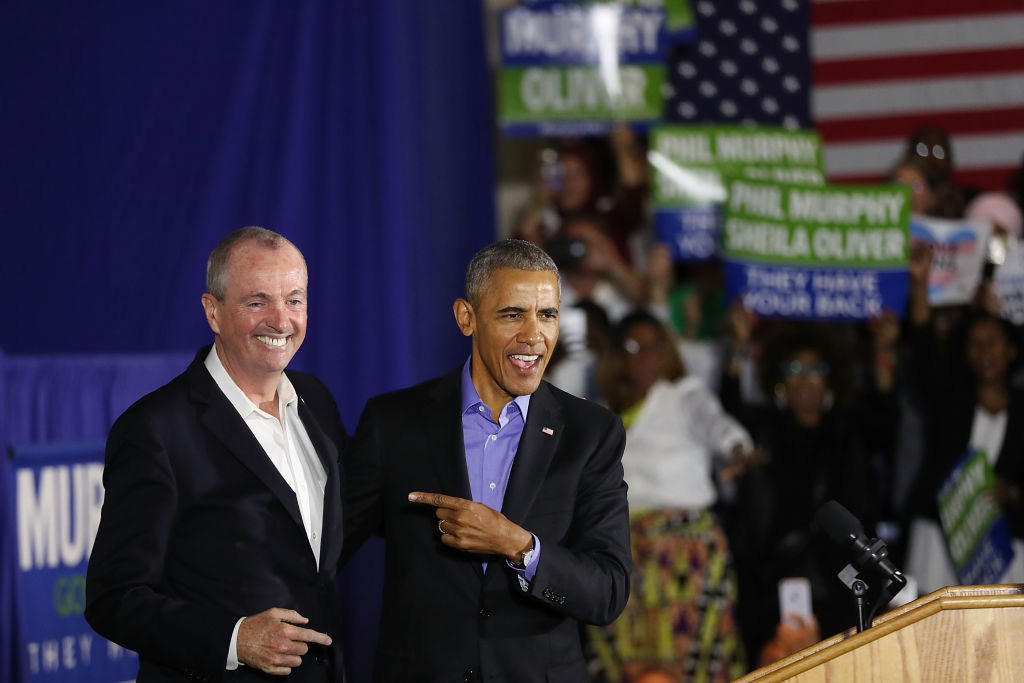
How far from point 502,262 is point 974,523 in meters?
3.31

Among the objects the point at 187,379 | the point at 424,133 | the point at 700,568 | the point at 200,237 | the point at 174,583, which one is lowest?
the point at 700,568

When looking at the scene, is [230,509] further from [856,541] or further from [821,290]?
[821,290]

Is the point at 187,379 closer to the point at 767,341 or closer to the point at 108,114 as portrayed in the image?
the point at 108,114

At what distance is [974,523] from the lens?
4848mm

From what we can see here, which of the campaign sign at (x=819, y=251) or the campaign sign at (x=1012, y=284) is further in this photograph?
the campaign sign at (x=1012, y=284)

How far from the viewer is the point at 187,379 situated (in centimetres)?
233

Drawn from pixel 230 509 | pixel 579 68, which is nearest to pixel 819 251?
pixel 579 68

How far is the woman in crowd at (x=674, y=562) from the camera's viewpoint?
15.6ft

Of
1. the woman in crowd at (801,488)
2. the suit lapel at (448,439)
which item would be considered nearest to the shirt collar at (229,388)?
the suit lapel at (448,439)

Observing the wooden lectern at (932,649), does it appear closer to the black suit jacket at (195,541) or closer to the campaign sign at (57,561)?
the black suit jacket at (195,541)

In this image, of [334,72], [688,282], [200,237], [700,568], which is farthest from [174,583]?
[688,282]

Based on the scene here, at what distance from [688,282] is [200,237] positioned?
311cm

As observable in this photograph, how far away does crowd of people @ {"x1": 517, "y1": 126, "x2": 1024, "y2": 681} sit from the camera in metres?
4.80

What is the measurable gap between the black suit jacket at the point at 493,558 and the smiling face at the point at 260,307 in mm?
228
